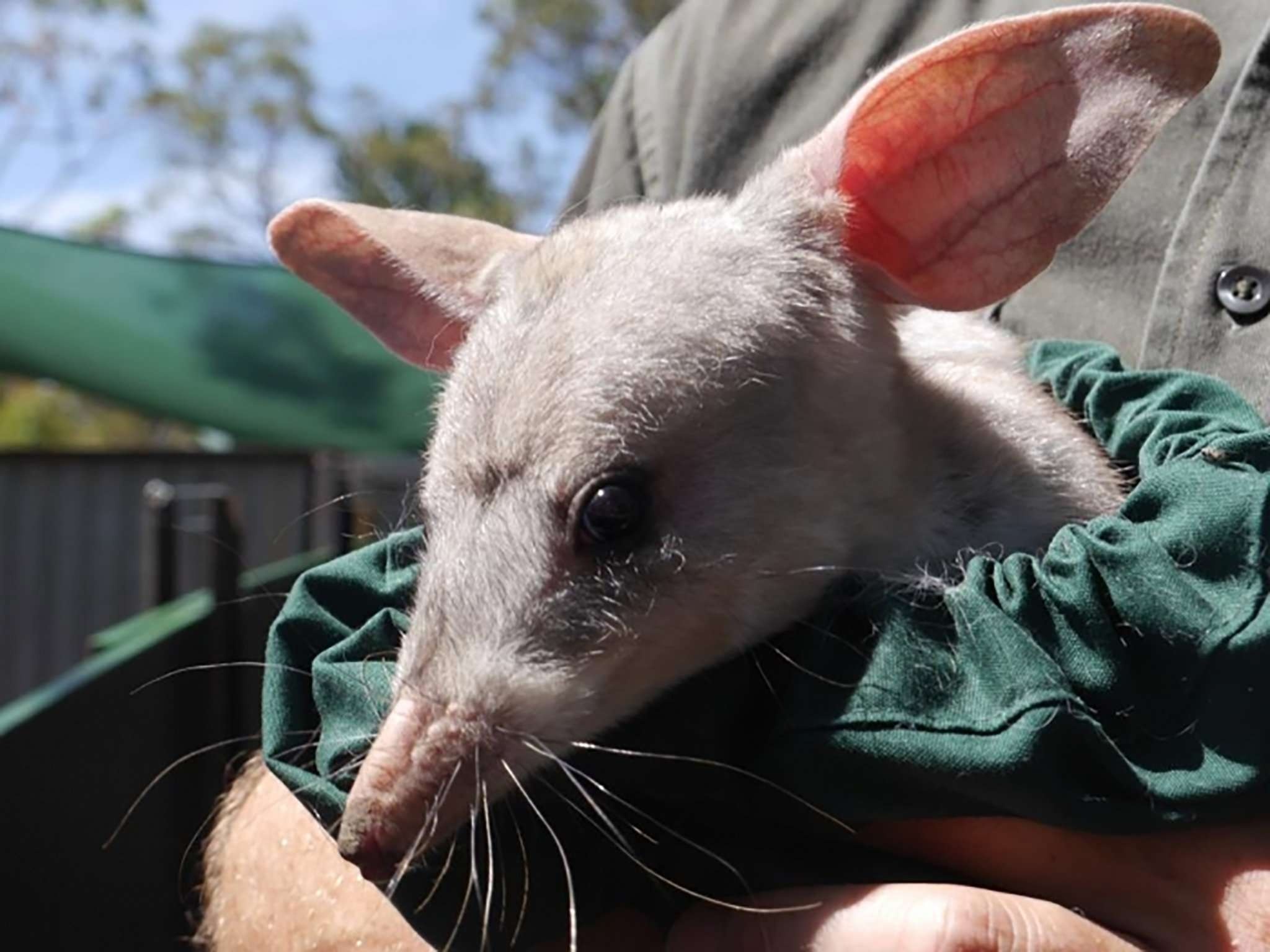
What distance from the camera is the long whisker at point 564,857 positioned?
1.65m

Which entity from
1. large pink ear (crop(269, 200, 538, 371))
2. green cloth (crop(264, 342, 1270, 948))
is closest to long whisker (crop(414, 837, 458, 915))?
green cloth (crop(264, 342, 1270, 948))

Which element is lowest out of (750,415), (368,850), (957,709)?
(368,850)

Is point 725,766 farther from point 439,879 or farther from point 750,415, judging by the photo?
point 750,415

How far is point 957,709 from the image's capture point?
157 centimetres

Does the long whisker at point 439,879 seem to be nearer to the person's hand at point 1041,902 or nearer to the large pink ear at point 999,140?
the person's hand at point 1041,902

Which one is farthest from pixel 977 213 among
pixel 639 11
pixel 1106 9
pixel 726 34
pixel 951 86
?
pixel 639 11

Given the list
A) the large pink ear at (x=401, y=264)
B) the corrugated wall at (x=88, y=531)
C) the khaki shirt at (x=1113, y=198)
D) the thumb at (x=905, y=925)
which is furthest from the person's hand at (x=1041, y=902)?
the corrugated wall at (x=88, y=531)

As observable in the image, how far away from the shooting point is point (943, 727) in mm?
1556

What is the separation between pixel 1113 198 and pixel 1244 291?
0.38 meters

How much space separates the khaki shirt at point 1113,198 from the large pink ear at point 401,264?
0.60 m

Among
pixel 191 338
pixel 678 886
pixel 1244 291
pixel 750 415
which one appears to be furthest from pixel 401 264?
pixel 191 338

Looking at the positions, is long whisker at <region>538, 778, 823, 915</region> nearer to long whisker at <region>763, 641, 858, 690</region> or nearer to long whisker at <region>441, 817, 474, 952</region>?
long whisker at <region>441, 817, 474, 952</region>

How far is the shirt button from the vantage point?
208 centimetres

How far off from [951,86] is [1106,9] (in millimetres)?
236
